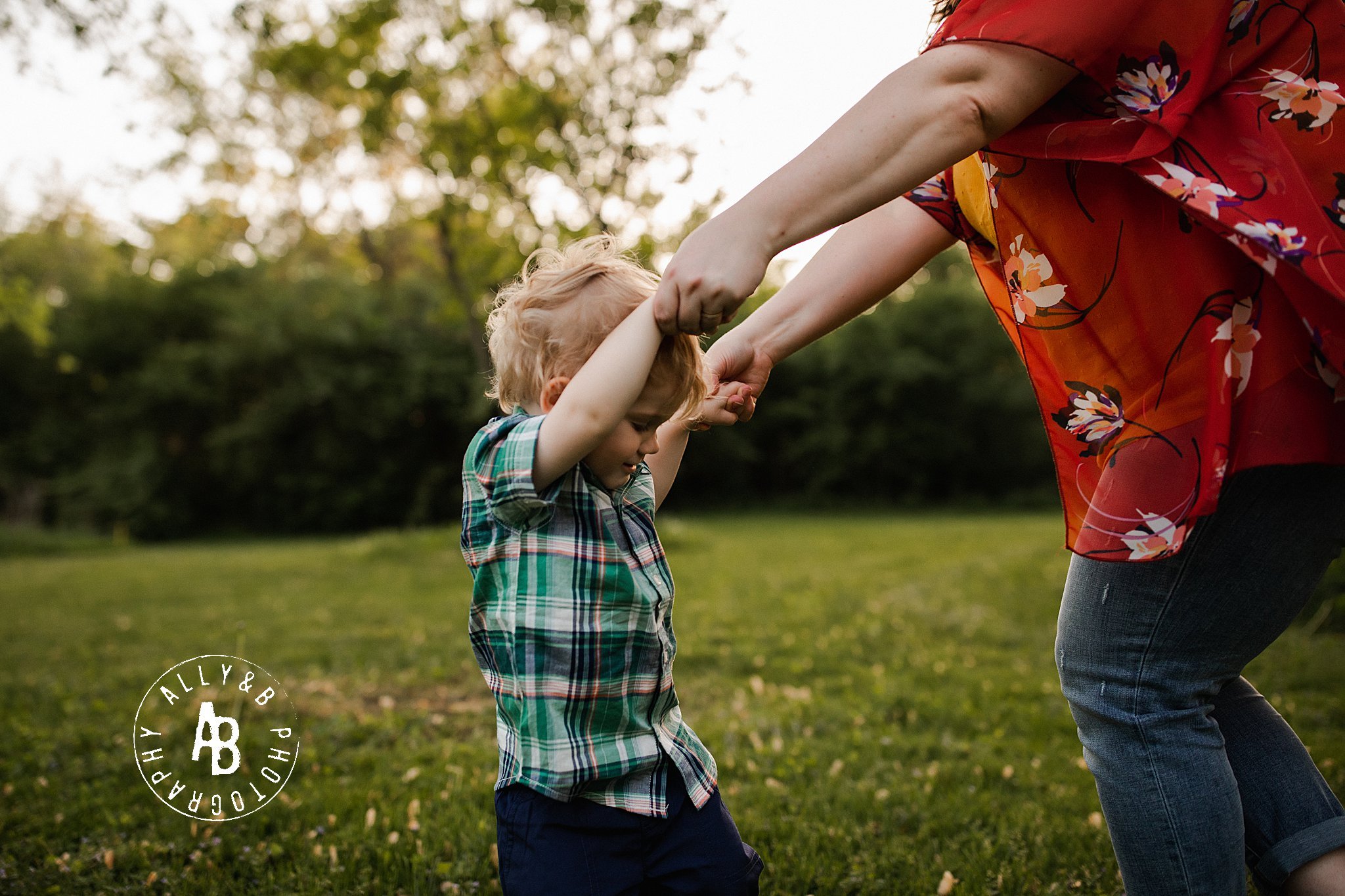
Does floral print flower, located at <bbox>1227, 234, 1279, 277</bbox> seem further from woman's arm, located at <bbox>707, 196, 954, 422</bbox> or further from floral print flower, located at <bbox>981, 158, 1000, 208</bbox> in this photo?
woman's arm, located at <bbox>707, 196, 954, 422</bbox>

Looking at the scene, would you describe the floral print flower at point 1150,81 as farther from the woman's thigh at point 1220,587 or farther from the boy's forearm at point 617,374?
the boy's forearm at point 617,374

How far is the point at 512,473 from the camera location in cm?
156

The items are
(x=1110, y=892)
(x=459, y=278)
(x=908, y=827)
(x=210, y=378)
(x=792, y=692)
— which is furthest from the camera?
(x=210, y=378)

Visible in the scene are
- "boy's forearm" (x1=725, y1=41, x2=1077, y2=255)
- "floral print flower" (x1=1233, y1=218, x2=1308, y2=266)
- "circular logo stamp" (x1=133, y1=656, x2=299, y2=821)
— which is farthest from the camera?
"circular logo stamp" (x1=133, y1=656, x2=299, y2=821)

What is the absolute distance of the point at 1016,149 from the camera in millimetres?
1476

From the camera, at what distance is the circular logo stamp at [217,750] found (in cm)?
328

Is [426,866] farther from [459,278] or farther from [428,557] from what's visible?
[459,278]

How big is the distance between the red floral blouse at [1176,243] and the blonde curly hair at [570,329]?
0.60 metres

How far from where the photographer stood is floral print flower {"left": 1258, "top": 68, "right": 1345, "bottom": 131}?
1297 mm

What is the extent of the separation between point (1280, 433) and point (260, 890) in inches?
105

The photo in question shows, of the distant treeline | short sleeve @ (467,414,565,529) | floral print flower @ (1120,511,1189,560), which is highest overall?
the distant treeline

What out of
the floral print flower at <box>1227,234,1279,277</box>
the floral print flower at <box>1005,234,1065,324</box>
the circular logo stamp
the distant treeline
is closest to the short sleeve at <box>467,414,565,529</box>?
the floral print flower at <box>1005,234,1065,324</box>

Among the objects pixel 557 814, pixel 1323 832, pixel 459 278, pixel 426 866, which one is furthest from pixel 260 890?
pixel 459 278

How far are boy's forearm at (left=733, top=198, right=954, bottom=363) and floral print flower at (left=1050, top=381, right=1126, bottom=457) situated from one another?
1.88ft
